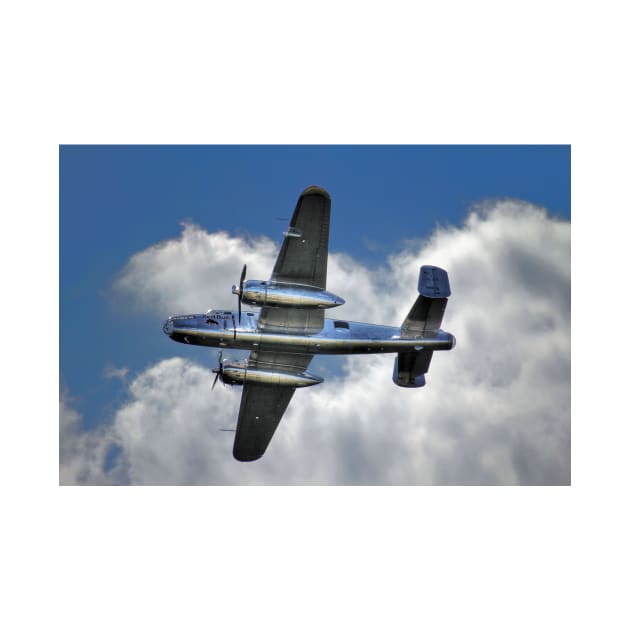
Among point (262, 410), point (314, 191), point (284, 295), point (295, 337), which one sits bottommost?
point (262, 410)

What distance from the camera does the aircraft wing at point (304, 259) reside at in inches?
1230

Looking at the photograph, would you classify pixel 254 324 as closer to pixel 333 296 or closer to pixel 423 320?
pixel 333 296

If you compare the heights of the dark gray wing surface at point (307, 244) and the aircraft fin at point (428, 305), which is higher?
the dark gray wing surface at point (307, 244)

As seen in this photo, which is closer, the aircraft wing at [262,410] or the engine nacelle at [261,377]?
the engine nacelle at [261,377]

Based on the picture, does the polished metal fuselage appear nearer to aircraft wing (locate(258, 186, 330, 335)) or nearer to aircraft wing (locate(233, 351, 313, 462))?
aircraft wing (locate(258, 186, 330, 335))

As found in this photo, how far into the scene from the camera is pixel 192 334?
31984 millimetres

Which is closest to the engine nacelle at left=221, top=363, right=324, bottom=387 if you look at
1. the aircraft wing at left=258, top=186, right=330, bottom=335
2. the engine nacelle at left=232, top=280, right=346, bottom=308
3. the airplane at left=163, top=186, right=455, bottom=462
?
the airplane at left=163, top=186, right=455, bottom=462

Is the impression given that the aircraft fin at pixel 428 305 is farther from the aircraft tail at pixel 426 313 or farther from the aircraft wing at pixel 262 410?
the aircraft wing at pixel 262 410

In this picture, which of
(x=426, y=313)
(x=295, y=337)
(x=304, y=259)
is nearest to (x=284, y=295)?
(x=304, y=259)

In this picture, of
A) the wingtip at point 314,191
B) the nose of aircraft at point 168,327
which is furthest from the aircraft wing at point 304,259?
the nose of aircraft at point 168,327

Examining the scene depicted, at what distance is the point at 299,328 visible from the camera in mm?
32844

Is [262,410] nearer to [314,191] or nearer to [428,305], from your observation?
[428,305]

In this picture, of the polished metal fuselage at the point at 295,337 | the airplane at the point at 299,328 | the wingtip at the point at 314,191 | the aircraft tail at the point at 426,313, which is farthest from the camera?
the aircraft tail at the point at 426,313

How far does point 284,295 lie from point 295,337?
6.35 ft
